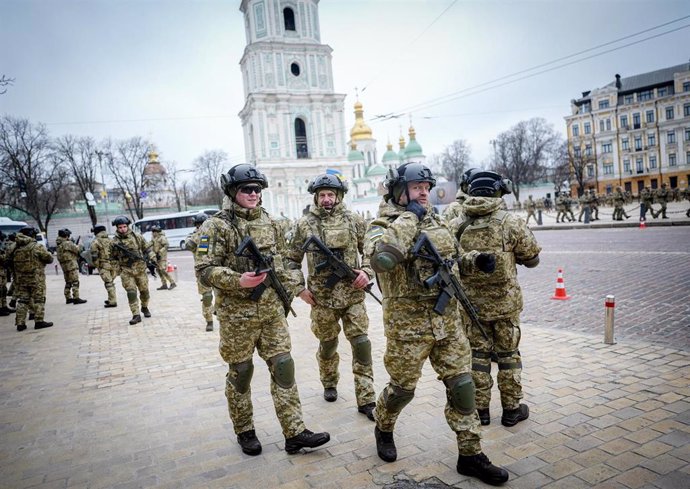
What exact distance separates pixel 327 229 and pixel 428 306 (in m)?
1.67

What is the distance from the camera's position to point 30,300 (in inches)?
379

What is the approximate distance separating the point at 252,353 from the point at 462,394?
67.7 inches

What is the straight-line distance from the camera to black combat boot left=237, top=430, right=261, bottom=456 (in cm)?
361

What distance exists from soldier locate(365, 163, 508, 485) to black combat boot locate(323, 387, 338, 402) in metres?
1.40

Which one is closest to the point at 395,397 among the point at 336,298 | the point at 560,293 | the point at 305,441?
the point at 305,441

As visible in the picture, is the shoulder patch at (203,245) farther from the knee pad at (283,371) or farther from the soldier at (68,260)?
the soldier at (68,260)

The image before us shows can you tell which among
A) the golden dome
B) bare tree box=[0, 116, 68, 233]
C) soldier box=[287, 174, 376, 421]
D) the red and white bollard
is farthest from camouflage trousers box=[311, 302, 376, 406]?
the golden dome

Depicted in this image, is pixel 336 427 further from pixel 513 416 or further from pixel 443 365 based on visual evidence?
pixel 513 416

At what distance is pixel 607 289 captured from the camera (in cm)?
855

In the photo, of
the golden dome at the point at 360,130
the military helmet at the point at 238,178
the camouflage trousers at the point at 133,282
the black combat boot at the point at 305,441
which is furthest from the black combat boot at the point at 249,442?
the golden dome at the point at 360,130

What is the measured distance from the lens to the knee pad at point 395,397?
10.6 feet

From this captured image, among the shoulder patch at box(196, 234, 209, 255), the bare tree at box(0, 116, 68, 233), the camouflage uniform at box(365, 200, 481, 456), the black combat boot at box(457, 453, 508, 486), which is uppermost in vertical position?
the bare tree at box(0, 116, 68, 233)

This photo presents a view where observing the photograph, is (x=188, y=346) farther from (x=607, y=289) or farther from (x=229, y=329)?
(x=607, y=289)

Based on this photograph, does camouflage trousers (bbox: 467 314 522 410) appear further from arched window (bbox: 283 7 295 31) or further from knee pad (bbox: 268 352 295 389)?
arched window (bbox: 283 7 295 31)
